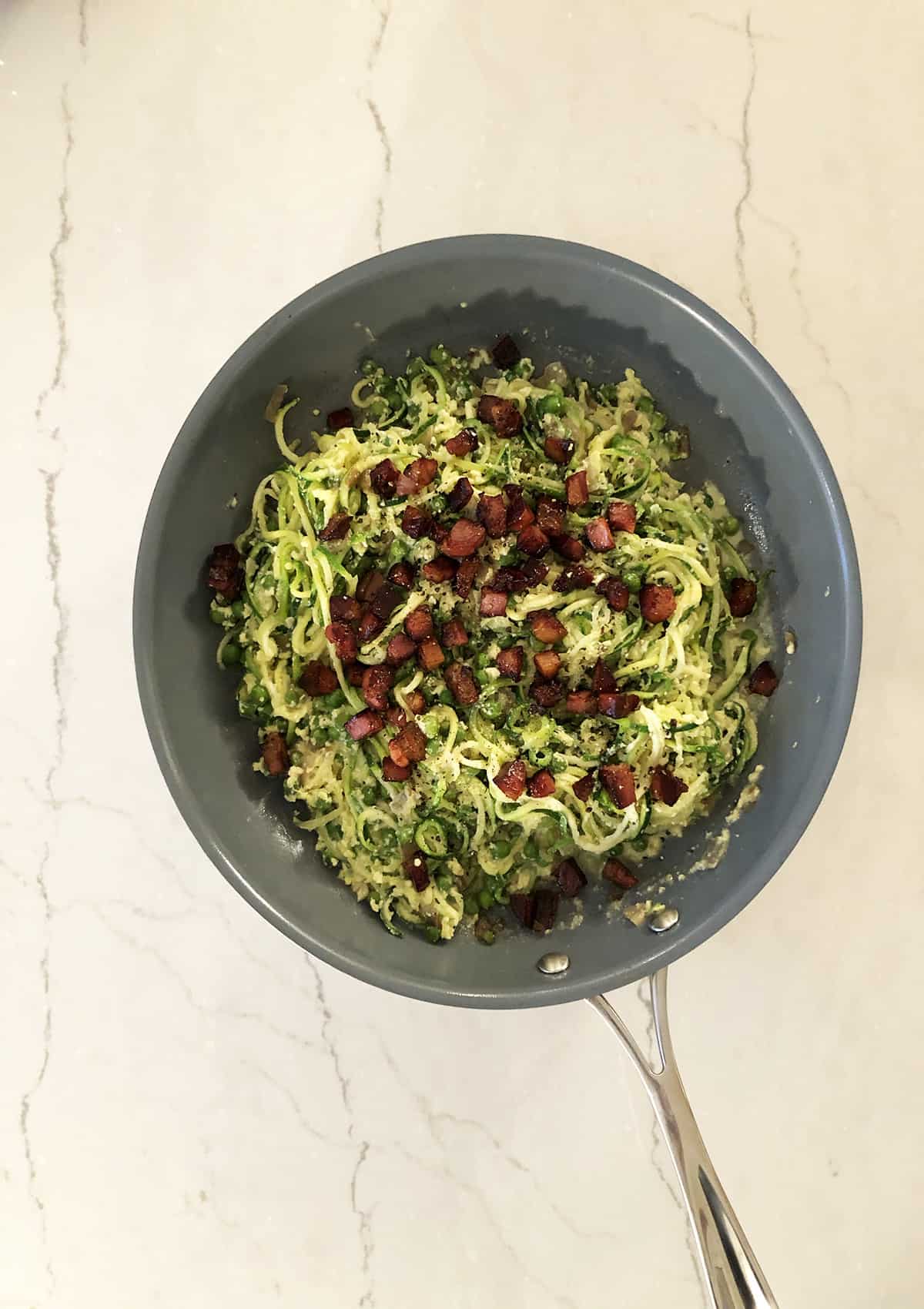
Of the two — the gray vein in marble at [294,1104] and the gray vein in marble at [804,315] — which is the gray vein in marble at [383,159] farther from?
the gray vein in marble at [294,1104]

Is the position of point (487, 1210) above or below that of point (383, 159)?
below

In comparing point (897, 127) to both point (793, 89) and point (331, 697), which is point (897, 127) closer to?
point (793, 89)

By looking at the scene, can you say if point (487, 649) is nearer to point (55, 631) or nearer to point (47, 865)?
point (55, 631)

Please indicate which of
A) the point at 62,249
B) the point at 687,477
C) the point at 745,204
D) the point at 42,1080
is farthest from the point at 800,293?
the point at 42,1080

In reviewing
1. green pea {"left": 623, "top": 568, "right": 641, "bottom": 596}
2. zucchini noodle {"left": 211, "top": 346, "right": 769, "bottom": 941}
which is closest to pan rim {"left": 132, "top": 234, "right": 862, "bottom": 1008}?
zucchini noodle {"left": 211, "top": 346, "right": 769, "bottom": 941}

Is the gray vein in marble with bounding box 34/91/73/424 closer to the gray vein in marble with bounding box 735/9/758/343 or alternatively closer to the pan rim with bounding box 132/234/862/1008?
the pan rim with bounding box 132/234/862/1008

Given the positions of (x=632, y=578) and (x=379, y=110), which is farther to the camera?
(x=379, y=110)
